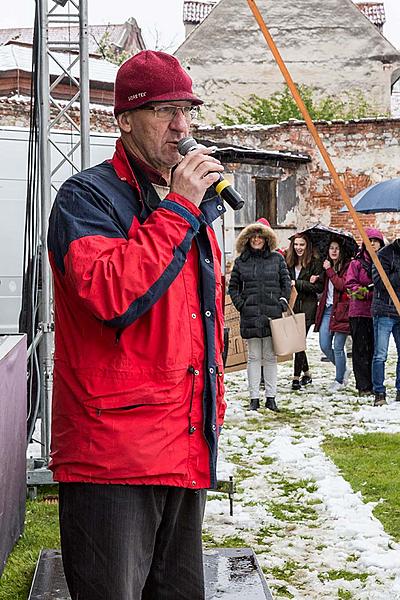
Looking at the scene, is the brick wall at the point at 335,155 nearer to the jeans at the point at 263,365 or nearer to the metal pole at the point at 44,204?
the jeans at the point at 263,365

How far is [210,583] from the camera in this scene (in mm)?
4352

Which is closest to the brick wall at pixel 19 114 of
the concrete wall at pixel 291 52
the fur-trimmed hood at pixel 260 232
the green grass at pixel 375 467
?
the concrete wall at pixel 291 52

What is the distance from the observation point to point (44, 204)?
5910mm

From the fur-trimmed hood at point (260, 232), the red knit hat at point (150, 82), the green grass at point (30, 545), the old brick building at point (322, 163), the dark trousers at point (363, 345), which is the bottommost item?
the green grass at point (30, 545)

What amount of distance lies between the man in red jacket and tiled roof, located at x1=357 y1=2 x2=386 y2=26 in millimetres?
35564

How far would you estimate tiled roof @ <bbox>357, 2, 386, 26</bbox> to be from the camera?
118 feet

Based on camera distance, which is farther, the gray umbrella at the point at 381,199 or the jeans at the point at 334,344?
the gray umbrella at the point at 381,199

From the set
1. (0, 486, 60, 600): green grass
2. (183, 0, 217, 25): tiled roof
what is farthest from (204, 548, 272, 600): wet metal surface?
(183, 0, 217, 25): tiled roof

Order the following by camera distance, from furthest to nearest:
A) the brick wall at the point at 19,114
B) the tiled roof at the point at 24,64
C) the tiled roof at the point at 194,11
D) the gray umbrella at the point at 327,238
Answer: the tiled roof at the point at 194,11, the tiled roof at the point at 24,64, the brick wall at the point at 19,114, the gray umbrella at the point at 327,238

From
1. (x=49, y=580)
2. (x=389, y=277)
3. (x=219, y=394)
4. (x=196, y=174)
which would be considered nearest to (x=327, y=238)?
(x=389, y=277)

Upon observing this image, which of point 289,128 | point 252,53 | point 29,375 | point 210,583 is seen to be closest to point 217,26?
point 252,53

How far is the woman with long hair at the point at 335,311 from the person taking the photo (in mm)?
10867

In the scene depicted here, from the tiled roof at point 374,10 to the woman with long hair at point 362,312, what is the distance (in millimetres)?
27440

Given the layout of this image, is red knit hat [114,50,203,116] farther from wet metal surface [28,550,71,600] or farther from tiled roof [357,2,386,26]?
Result: tiled roof [357,2,386,26]
